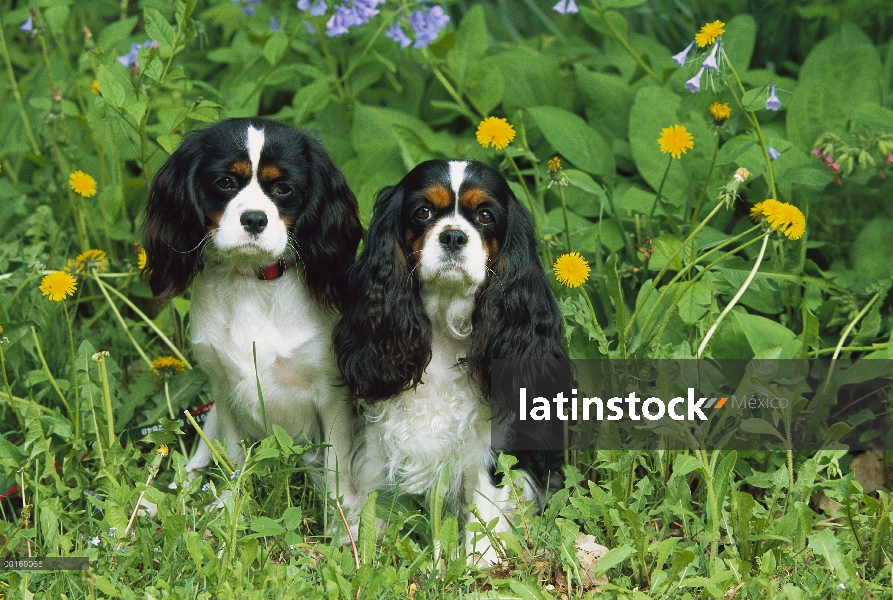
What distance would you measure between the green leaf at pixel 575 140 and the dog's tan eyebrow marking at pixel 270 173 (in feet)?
4.73

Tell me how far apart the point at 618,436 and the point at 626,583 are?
21.7 inches

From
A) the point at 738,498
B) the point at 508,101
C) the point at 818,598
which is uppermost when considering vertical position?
the point at 508,101

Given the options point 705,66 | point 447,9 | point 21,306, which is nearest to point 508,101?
point 447,9

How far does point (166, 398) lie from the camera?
335 cm

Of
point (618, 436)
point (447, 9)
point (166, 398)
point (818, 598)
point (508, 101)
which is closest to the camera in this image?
point (818, 598)

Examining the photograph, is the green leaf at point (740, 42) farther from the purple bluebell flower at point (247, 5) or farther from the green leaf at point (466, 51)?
the purple bluebell flower at point (247, 5)

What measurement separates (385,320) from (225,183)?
0.59m

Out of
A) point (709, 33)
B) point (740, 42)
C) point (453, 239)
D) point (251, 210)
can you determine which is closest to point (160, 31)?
point (251, 210)

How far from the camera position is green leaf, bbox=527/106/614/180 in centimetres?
388

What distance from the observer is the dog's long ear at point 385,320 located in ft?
9.06

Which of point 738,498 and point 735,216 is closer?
point 738,498

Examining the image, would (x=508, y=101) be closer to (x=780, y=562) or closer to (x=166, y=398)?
(x=166, y=398)

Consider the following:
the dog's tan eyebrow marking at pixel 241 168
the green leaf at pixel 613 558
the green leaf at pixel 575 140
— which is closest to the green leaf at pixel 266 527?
the green leaf at pixel 613 558

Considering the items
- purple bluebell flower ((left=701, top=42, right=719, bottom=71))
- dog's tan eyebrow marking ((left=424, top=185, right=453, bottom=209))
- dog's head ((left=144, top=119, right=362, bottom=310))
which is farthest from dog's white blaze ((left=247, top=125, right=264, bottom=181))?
purple bluebell flower ((left=701, top=42, right=719, bottom=71))
